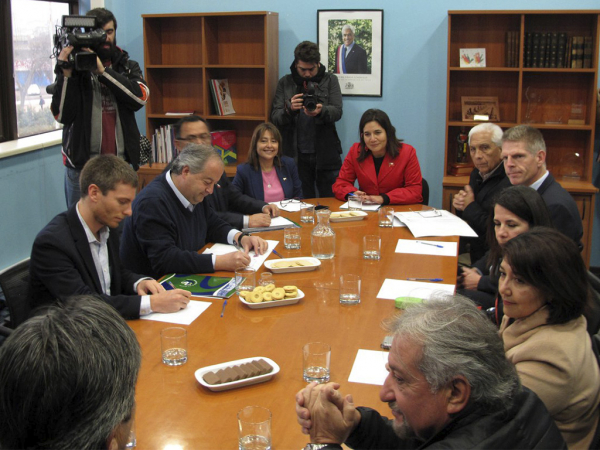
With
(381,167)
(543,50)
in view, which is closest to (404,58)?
(543,50)

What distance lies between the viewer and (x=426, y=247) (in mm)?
3559

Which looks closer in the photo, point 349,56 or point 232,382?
point 232,382

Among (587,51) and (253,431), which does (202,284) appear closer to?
(253,431)

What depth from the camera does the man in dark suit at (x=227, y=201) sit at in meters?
4.04

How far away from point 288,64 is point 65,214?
3.80 metres

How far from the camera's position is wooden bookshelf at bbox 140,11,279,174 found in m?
5.91

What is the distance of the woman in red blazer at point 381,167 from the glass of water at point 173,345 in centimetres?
258

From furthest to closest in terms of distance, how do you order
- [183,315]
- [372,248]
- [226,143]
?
[226,143], [372,248], [183,315]

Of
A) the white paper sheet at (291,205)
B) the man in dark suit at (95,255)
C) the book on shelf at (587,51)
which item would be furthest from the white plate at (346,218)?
the book on shelf at (587,51)

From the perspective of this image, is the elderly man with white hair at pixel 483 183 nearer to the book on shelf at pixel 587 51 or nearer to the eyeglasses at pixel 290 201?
the eyeglasses at pixel 290 201

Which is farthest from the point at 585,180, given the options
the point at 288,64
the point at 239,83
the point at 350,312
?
the point at 350,312

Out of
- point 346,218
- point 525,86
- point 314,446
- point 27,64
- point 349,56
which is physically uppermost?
point 349,56

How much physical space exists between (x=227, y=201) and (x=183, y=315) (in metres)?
2.03

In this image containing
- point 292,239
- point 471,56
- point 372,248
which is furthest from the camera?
point 471,56
